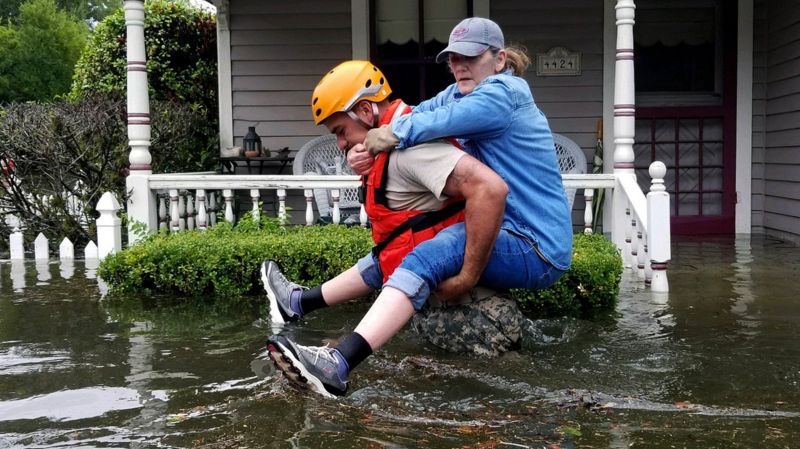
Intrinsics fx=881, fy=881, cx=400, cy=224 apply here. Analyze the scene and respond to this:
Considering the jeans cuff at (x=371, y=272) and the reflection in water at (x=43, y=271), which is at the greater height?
the jeans cuff at (x=371, y=272)

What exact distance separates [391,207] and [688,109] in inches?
277

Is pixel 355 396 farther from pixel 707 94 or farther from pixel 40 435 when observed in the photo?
pixel 707 94

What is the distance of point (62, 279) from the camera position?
23.4ft

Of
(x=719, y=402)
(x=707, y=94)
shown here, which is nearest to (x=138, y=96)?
(x=719, y=402)

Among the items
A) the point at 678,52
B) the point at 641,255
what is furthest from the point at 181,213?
the point at 678,52

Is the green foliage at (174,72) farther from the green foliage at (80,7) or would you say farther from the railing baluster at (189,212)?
the green foliage at (80,7)

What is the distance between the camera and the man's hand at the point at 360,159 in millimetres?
3717

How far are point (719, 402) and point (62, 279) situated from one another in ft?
17.6

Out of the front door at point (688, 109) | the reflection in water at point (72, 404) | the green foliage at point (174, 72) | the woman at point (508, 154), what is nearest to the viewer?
the reflection in water at point (72, 404)

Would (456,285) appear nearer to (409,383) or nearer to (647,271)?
(409,383)

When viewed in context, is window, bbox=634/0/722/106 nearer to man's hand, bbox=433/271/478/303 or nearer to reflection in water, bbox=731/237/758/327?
reflection in water, bbox=731/237/758/327

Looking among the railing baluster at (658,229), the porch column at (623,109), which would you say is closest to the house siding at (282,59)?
the porch column at (623,109)

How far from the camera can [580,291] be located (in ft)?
18.4

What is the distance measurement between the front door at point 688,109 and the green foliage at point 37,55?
2663 centimetres
